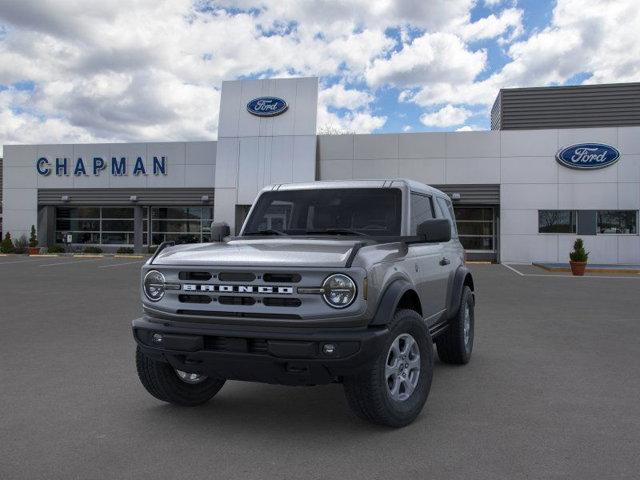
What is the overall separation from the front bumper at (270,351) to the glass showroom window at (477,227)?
25.0 meters

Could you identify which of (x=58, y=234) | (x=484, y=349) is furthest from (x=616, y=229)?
(x=58, y=234)

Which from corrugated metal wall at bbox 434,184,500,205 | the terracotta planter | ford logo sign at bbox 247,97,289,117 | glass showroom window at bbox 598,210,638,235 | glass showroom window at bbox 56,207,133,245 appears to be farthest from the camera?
glass showroom window at bbox 56,207,133,245

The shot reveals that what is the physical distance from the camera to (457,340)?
6035mm

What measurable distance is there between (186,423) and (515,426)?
245cm

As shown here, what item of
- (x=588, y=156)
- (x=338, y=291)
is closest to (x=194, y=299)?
(x=338, y=291)

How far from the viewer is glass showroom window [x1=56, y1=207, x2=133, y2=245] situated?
106ft

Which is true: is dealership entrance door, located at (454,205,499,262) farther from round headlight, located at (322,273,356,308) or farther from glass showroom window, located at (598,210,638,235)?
round headlight, located at (322,273,356,308)

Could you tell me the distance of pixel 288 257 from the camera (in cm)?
392

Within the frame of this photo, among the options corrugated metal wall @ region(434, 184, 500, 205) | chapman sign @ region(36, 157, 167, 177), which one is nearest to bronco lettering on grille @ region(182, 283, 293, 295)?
corrugated metal wall @ region(434, 184, 500, 205)

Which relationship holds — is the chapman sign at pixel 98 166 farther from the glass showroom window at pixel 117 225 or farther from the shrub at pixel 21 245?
the shrub at pixel 21 245

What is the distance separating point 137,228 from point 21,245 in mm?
6216

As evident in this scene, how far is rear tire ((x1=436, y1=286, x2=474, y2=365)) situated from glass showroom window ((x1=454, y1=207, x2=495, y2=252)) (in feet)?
72.5

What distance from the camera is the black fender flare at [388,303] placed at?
12.7ft

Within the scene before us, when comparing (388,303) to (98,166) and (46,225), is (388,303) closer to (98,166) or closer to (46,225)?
(98,166)
